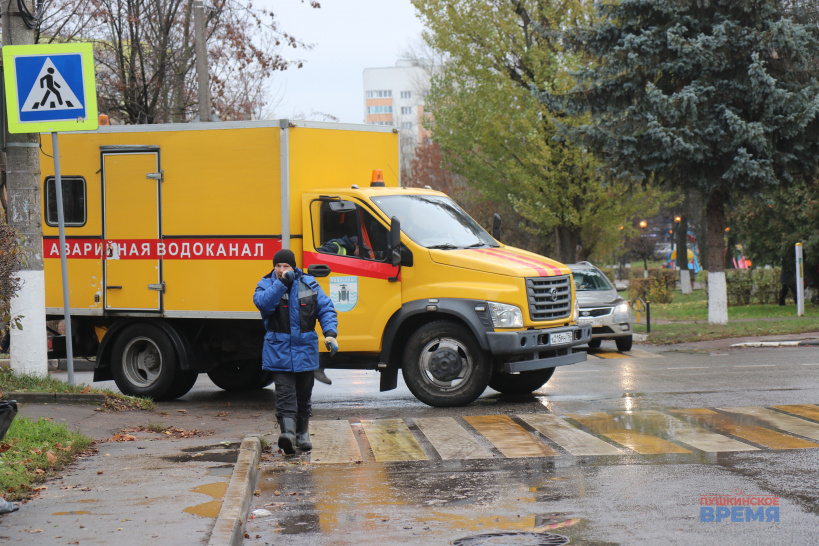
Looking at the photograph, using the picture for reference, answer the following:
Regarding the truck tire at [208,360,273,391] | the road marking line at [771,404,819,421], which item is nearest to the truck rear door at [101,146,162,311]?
the truck tire at [208,360,273,391]

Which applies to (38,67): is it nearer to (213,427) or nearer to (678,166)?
(213,427)

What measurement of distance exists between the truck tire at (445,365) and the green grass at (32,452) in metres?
4.12

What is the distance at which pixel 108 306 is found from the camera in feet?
42.7

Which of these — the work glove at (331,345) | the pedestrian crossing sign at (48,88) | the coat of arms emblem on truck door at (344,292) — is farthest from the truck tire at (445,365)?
the pedestrian crossing sign at (48,88)

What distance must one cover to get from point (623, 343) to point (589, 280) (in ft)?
5.05

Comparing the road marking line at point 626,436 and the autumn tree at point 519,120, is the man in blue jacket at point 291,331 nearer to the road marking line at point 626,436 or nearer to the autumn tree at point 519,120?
the road marking line at point 626,436

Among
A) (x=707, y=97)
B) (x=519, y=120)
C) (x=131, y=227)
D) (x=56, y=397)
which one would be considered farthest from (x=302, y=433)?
(x=519, y=120)

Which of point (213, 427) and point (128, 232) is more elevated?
point (128, 232)

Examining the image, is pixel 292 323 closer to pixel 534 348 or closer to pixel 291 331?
pixel 291 331

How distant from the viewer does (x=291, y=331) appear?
8.82 m

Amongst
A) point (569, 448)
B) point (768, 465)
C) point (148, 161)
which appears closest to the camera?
point (768, 465)

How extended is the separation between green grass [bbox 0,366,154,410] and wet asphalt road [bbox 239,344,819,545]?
7.14 ft

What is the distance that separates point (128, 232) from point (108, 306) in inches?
40.5

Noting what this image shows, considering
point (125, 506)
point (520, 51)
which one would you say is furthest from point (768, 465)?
point (520, 51)
